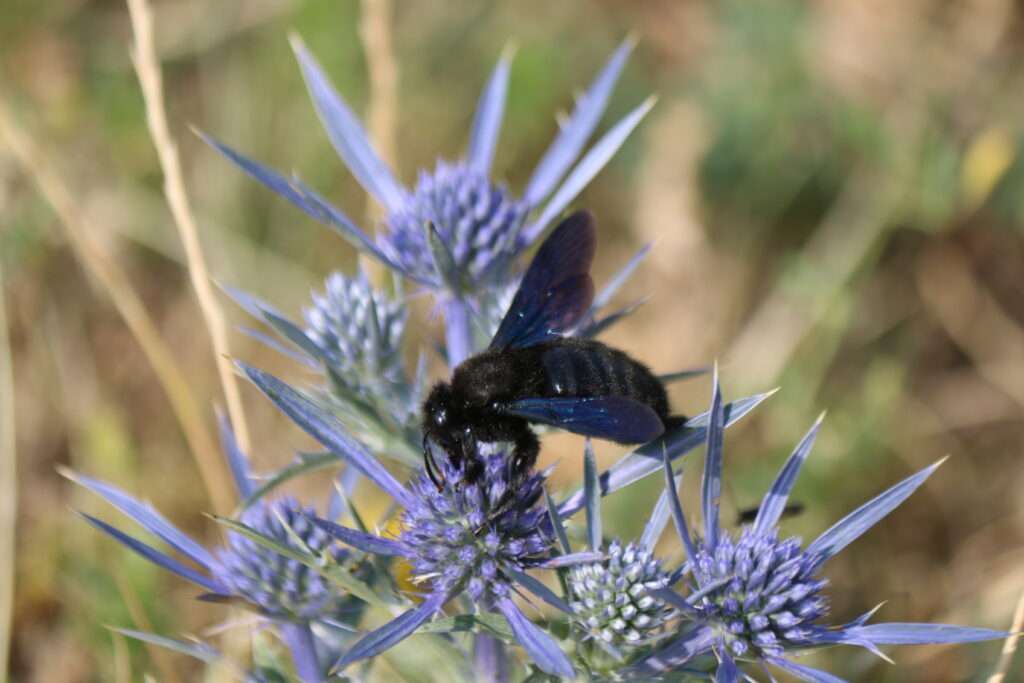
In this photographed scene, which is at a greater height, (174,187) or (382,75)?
(382,75)

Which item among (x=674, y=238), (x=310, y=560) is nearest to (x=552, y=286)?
(x=310, y=560)

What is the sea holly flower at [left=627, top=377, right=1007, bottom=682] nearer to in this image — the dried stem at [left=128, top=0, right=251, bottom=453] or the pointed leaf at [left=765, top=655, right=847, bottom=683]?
the pointed leaf at [left=765, top=655, right=847, bottom=683]

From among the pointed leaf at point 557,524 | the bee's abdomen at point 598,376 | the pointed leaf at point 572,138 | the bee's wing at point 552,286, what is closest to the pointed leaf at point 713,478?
the bee's abdomen at point 598,376

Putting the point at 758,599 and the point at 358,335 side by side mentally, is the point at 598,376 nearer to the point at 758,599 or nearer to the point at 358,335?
the point at 758,599

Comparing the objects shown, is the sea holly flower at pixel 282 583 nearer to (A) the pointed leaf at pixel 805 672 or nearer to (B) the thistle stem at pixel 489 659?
(B) the thistle stem at pixel 489 659

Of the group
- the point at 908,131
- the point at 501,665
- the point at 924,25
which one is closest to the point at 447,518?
the point at 501,665

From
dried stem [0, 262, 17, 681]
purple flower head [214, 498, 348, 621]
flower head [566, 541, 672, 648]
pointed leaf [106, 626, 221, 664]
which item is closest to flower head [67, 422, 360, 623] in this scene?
purple flower head [214, 498, 348, 621]

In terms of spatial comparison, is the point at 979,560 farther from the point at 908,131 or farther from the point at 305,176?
the point at 305,176
